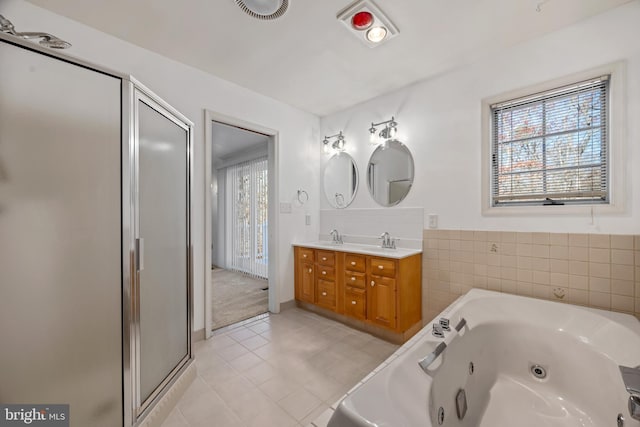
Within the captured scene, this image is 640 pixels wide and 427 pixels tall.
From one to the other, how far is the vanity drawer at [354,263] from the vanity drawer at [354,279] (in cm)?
4

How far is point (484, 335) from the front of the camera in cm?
174

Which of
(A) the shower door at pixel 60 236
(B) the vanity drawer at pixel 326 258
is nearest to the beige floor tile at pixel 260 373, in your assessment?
(A) the shower door at pixel 60 236

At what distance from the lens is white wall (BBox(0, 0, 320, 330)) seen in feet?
5.92

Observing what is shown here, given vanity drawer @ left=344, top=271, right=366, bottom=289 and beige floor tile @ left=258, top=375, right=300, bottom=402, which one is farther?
vanity drawer @ left=344, top=271, right=366, bottom=289

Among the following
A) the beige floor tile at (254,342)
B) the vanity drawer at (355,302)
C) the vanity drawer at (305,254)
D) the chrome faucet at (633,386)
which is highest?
the vanity drawer at (305,254)

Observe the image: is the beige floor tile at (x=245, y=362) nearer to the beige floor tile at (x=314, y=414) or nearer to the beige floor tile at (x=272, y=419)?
the beige floor tile at (x=272, y=419)

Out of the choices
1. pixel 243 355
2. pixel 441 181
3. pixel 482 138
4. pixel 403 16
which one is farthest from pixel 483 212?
pixel 243 355

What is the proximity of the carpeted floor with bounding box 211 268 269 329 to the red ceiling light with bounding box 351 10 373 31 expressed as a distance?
3.05m

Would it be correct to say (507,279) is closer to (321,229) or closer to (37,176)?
(321,229)

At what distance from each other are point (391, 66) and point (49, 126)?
2449 mm

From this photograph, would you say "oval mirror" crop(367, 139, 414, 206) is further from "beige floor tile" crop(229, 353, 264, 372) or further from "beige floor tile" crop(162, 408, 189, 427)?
"beige floor tile" crop(162, 408, 189, 427)

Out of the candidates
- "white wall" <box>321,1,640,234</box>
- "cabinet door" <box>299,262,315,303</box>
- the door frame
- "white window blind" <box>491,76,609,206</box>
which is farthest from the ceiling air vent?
"cabinet door" <box>299,262,315,303</box>

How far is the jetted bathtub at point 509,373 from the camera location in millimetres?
1006

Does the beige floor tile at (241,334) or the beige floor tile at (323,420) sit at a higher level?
the beige floor tile at (323,420)
